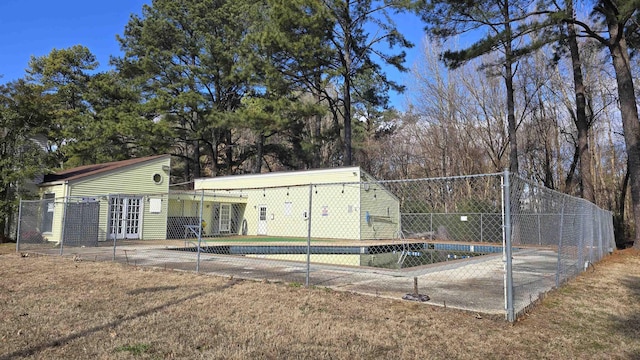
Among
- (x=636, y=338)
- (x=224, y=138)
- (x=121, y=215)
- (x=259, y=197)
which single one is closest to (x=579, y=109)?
(x=636, y=338)

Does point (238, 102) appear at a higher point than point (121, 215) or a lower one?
higher

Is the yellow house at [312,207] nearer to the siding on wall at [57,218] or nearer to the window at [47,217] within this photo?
the siding on wall at [57,218]

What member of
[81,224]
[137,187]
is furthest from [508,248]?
[137,187]

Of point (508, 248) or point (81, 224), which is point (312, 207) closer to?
point (81, 224)

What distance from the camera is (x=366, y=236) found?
2283 centimetres

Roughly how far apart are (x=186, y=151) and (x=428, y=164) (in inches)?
802

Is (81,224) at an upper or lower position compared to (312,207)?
lower

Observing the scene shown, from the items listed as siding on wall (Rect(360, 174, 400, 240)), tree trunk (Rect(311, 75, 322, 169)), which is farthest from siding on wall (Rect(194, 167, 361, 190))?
tree trunk (Rect(311, 75, 322, 169))

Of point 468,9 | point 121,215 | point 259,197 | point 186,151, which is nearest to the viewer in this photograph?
point 468,9

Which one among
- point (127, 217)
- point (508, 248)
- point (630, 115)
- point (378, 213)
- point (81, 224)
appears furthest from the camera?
A: point (378, 213)

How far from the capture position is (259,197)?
85.7 ft

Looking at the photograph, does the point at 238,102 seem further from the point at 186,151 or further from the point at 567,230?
the point at 567,230

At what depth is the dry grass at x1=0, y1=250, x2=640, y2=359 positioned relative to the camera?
A: 370 centimetres

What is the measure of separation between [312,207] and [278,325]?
19055mm
